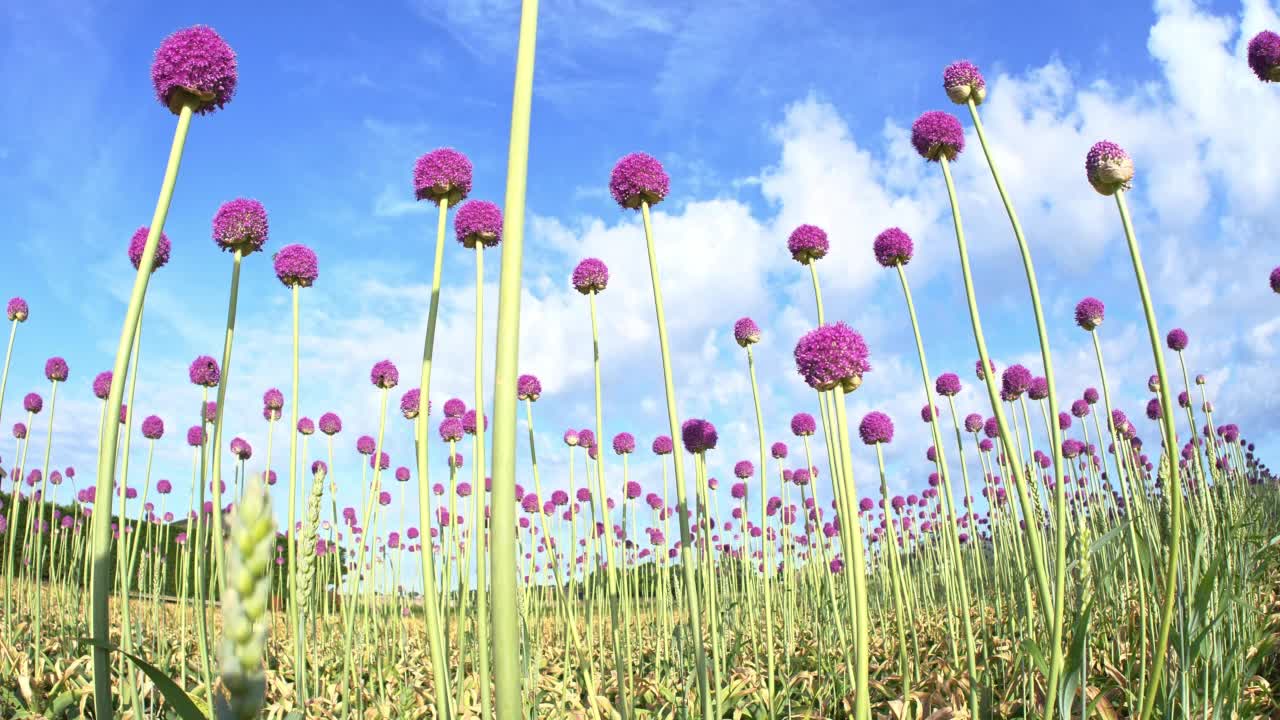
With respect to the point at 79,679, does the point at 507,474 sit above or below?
above

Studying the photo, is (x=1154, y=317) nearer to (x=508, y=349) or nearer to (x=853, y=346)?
(x=853, y=346)

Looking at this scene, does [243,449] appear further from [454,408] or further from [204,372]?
[204,372]

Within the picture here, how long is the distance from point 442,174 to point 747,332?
241cm

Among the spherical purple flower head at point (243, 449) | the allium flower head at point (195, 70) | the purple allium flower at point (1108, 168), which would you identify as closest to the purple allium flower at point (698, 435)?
the purple allium flower at point (1108, 168)

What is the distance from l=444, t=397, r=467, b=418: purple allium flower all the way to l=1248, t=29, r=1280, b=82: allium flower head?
5839 millimetres

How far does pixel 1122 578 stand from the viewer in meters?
8.31

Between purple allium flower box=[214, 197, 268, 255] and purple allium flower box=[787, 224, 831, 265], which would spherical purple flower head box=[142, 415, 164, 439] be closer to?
purple allium flower box=[214, 197, 268, 255]

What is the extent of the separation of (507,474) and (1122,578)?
9.00 m

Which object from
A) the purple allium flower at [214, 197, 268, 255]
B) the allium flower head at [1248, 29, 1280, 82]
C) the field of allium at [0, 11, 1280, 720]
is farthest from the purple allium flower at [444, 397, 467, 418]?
the allium flower head at [1248, 29, 1280, 82]

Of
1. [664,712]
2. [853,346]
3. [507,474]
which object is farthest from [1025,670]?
[507,474]

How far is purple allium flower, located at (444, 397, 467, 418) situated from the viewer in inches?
262

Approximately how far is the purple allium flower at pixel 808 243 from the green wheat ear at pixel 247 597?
3859 mm

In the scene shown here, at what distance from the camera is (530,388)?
578cm

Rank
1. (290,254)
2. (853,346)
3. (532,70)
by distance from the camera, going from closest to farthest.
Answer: (532,70), (853,346), (290,254)
